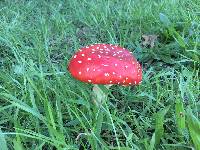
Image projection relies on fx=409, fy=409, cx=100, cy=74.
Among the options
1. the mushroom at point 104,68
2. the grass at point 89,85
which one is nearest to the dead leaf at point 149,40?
the grass at point 89,85

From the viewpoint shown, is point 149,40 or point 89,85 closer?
point 89,85

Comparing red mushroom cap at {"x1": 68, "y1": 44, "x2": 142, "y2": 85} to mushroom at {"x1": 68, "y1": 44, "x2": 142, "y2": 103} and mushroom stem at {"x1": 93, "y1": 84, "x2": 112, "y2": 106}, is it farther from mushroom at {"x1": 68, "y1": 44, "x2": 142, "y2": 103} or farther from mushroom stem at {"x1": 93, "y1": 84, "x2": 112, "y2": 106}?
mushroom stem at {"x1": 93, "y1": 84, "x2": 112, "y2": 106}

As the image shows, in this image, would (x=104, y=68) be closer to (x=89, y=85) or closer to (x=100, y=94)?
(x=100, y=94)

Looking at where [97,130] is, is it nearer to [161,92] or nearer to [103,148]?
[103,148]

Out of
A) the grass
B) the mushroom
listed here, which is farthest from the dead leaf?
the mushroom

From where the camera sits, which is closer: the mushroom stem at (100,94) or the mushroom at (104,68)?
the mushroom at (104,68)

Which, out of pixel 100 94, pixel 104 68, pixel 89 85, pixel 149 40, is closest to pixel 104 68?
pixel 104 68

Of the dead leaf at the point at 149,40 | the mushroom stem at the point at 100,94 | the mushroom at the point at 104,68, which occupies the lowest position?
the dead leaf at the point at 149,40

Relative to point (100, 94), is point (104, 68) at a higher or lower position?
higher

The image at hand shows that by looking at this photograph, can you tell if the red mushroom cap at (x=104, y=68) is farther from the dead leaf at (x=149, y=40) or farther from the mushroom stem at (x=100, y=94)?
the dead leaf at (x=149, y=40)
